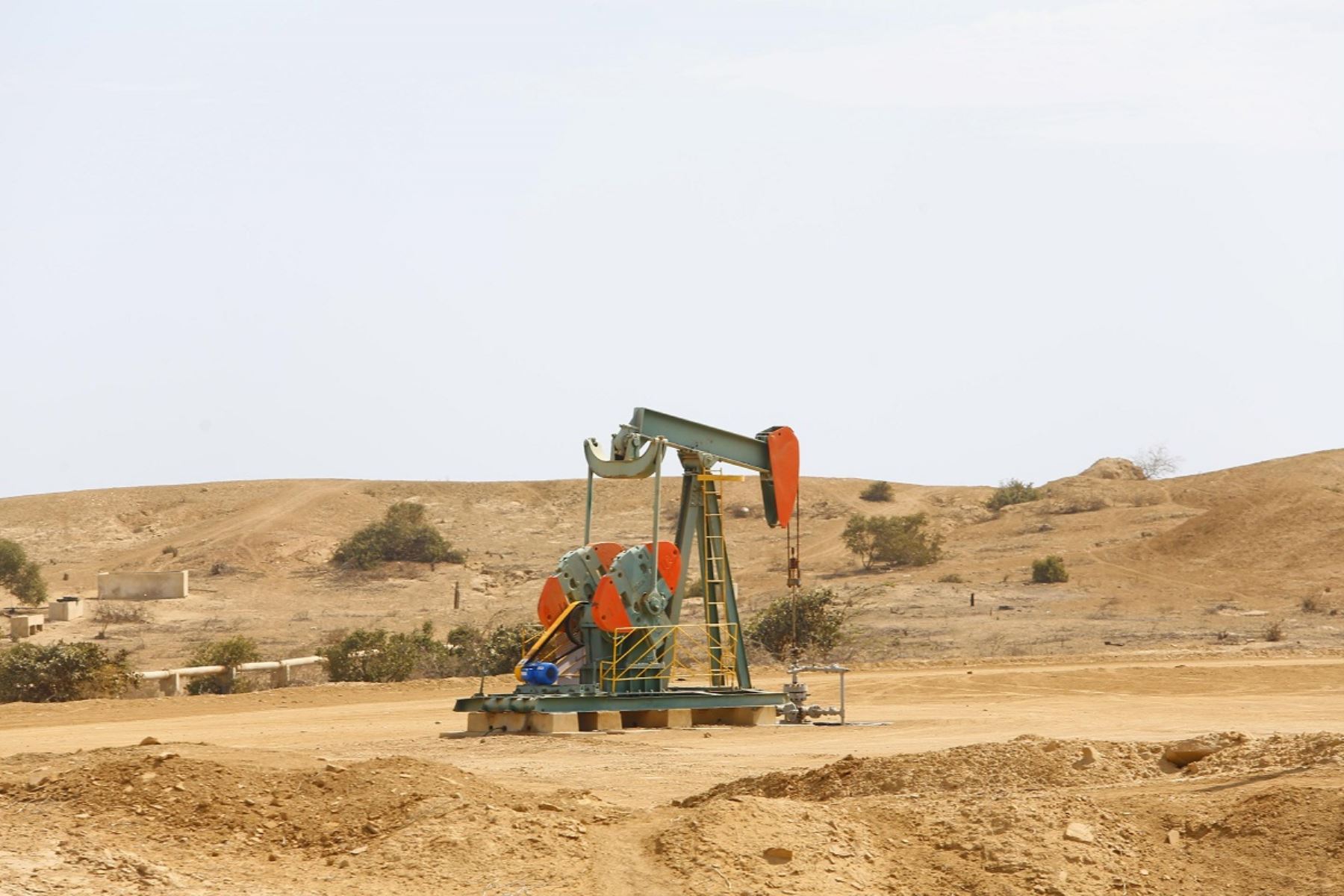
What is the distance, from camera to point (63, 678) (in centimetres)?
2534

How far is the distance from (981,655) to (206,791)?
21.5 m

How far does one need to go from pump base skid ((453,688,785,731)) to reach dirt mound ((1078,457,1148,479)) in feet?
165

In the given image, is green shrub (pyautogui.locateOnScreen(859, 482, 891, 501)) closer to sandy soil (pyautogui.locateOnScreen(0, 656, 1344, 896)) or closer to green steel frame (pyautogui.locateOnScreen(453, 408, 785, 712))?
green steel frame (pyautogui.locateOnScreen(453, 408, 785, 712))

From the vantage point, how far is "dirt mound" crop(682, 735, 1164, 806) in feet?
40.8

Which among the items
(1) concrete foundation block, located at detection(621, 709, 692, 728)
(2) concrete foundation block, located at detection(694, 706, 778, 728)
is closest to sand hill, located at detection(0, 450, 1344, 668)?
(2) concrete foundation block, located at detection(694, 706, 778, 728)

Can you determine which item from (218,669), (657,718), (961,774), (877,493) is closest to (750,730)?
(657,718)

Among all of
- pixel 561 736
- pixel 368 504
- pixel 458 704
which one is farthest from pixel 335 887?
pixel 368 504

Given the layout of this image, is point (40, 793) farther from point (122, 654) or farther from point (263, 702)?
point (122, 654)

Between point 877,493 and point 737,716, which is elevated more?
point 877,493

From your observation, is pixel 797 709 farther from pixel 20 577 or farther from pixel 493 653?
pixel 20 577

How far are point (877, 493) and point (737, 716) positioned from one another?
51802 millimetres

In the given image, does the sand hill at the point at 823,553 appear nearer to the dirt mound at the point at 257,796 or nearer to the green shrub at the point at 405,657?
the green shrub at the point at 405,657

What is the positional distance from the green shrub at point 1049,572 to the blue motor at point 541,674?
28151 millimetres

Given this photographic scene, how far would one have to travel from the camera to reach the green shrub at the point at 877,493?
230 ft
